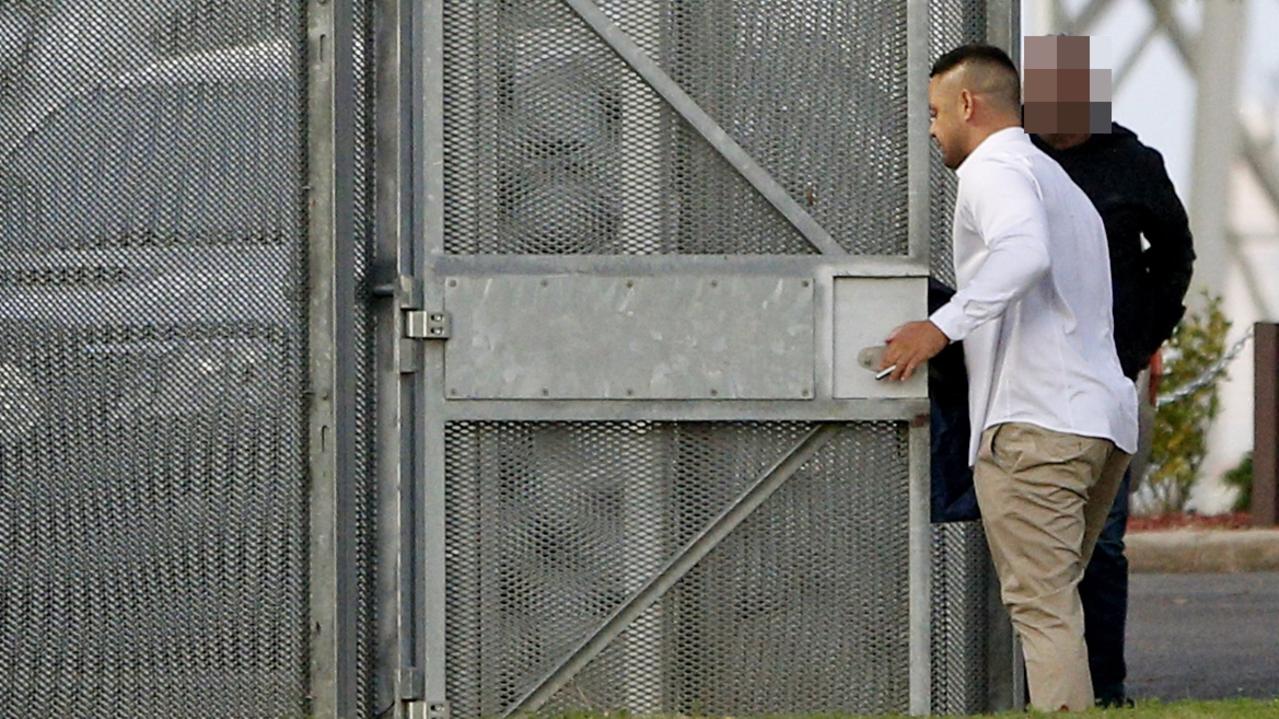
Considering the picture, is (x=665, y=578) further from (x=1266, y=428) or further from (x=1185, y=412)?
(x=1185, y=412)

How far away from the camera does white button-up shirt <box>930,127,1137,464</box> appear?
6.10 m

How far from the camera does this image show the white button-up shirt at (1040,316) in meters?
6.10

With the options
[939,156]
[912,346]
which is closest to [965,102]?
[939,156]

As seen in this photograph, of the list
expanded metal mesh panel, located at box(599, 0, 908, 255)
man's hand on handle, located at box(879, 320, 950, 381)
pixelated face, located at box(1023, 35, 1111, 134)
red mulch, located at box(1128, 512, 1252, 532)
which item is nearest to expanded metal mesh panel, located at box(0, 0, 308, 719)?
expanded metal mesh panel, located at box(599, 0, 908, 255)

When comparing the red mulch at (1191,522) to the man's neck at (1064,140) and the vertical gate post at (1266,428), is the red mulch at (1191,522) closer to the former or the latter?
the vertical gate post at (1266,428)

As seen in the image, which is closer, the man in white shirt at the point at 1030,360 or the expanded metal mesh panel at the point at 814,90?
the man in white shirt at the point at 1030,360

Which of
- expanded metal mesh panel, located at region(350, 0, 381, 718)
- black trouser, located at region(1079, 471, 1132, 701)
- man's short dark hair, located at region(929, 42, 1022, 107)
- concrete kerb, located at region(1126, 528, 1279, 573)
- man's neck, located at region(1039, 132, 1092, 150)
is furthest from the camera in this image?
concrete kerb, located at region(1126, 528, 1279, 573)

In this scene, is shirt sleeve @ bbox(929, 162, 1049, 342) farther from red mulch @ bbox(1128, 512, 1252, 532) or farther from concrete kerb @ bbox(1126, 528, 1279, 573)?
red mulch @ bbox(1128, 512, 1252, 532)

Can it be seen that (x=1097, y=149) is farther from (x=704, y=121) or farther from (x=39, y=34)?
(x=39, y=34)

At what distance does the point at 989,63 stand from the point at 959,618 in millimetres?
1332

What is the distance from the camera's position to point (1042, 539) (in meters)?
6.14

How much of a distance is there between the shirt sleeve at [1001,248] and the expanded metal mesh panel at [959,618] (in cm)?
65

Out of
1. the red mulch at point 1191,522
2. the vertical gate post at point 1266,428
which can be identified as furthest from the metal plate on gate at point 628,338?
the vertical gate post at point 1266,428

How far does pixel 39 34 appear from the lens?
6.32 meters
